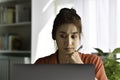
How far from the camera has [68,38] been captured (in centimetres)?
123

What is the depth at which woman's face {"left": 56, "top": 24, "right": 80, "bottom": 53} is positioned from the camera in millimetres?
1227

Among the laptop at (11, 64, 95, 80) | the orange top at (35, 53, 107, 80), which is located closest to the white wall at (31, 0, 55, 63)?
the orange top at (35, 53, 107, 80)

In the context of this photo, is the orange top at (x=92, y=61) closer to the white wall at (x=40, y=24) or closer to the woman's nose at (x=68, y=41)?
the woman's nose at (x=68, y=41)

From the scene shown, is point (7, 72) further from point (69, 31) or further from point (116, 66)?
point (69, 31)

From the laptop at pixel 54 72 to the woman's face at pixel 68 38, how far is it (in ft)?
1.06

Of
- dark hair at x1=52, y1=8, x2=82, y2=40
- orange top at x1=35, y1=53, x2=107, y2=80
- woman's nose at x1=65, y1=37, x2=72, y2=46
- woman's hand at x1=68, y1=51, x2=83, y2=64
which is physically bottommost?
orange top at x1=35, y1=53, x2=107, y2=80

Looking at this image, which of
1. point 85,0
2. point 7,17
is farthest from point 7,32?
point 85,0

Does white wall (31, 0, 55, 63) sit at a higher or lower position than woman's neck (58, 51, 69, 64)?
higher

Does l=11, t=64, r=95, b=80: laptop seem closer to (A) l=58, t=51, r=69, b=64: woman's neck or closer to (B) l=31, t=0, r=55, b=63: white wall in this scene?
(A) l=58, t=51, r=69, b=64: woman's neck

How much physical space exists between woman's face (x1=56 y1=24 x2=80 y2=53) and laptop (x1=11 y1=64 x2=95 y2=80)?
1.06ft

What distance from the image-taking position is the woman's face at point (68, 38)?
1227 millimetres

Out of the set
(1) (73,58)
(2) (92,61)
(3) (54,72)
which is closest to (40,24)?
(2) (92,61)

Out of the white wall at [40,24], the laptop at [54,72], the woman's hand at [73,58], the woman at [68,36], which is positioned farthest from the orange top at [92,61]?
the white wall at [40,24]

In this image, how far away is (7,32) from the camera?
453cm
